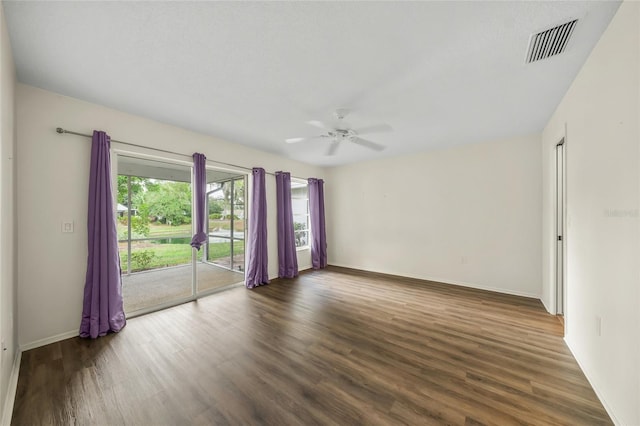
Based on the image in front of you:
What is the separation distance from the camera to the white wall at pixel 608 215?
4.12 feet

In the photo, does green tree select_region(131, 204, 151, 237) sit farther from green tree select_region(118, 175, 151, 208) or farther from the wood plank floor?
the wood plank floor

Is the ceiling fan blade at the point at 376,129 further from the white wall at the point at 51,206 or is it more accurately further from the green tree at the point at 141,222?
the green tree at the point at 141,222

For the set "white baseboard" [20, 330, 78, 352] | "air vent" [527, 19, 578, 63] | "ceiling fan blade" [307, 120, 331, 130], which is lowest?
"white baseboard" [20, 330, 78, 352]

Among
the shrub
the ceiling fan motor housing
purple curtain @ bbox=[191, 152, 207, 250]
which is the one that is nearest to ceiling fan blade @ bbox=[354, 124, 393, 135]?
the ceiling fan motor housing

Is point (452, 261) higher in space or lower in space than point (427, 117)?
lower

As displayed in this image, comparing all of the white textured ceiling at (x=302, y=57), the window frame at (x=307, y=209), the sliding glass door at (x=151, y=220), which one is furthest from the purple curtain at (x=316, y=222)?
the white textured ceiling at (x=302, y=57)

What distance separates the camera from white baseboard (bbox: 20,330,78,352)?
2146 millimetres

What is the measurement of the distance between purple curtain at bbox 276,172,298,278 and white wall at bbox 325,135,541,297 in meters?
1.48

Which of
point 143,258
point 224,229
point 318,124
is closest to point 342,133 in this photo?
point 318,124

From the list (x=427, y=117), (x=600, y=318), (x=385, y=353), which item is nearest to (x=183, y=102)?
(x=427, y=117)

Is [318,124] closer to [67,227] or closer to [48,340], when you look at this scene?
[67,227]

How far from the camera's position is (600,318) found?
1.61 metres

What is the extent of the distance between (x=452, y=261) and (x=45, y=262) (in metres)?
5.46

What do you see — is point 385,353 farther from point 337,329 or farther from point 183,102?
point 183,102
